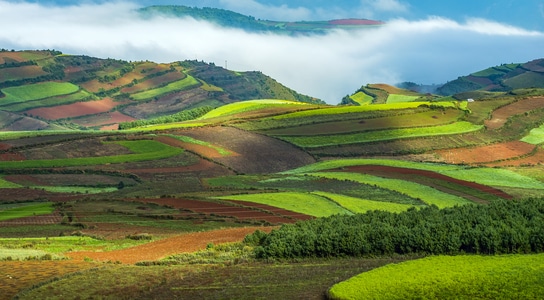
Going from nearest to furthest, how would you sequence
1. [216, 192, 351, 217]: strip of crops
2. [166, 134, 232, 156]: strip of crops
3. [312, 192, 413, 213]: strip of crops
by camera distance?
[216, 192, 351, 217]: strip of crops
[312, 192, 413, 213]: strip of crops
[166, 134, 232, 156]: strip of crops

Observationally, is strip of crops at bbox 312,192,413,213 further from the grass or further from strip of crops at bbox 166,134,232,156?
Result: strip of crops at bbox 166,134,232,156

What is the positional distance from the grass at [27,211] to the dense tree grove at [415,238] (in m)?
29.7

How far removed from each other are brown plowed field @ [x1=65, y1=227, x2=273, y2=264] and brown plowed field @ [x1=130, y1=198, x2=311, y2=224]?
10352 mm

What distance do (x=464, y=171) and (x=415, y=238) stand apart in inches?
2509

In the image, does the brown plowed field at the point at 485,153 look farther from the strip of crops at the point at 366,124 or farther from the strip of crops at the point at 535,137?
the strip of crops at the point at 366,124

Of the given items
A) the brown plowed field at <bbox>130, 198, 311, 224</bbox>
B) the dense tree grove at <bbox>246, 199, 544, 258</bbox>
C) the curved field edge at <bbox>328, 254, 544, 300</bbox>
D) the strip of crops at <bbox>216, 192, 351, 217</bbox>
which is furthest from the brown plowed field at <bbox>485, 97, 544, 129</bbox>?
the curved field edge at <bbox>328, 254, 544, 300</bbox>

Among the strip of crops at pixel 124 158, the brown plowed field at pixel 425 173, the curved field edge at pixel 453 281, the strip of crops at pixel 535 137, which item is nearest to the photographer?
the curved field edge at pixel 453 281

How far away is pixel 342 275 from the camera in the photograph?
4694 cm

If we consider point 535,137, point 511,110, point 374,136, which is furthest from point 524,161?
point 511,110

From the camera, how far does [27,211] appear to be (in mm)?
81375

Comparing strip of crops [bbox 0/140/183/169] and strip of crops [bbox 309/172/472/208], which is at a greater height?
strip of crops [bbox 0/140/183/169]

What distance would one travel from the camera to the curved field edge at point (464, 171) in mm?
109500

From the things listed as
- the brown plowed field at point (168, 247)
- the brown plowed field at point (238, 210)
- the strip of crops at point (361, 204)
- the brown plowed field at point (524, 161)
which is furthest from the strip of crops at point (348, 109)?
the brown plowed field at point (168, 247)

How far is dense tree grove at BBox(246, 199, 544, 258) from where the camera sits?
52.3 metres
